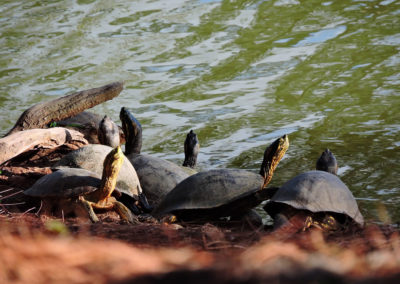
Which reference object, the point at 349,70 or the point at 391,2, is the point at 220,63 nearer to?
the point at 349,70

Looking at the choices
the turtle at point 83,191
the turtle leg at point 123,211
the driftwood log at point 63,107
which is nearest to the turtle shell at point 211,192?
the turtle leg at point 123,211

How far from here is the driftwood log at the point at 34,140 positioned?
172 inches

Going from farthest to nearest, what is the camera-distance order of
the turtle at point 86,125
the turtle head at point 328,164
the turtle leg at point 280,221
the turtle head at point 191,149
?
the turtle at point 86,125, the turtle head at point 191,149, the turtle head at point 328,164, the turtle leg at point 280,221

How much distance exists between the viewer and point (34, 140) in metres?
4.57

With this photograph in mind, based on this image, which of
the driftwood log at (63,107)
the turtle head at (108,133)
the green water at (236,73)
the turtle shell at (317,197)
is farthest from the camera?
the green water at (236,73)

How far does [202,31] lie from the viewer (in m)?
9.44

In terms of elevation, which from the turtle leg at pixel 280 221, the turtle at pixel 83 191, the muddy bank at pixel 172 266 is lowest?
the turtle leg at pixel 280 221

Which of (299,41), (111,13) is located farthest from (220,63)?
(111,13)

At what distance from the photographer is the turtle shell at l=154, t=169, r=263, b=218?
3.27 m

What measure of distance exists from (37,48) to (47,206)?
644cm

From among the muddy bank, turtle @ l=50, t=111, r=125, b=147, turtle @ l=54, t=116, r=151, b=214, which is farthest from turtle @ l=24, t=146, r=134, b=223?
turtle @ l=50, t=111, r=125, b=147

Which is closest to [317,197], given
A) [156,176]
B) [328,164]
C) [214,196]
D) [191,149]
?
[214,196]

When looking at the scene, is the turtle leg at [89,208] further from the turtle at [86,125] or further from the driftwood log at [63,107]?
the turtle at [86,125]

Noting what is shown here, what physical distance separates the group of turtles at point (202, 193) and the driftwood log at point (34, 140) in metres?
0.55
